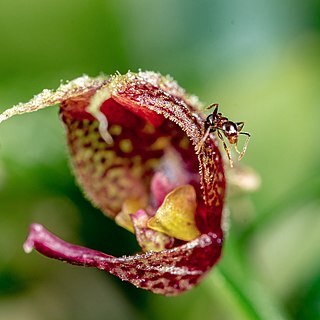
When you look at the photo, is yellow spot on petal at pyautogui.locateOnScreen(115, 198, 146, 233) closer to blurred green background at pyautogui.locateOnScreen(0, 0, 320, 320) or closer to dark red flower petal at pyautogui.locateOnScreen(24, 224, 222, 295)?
dark red flower petal at pyautogui.locateOnScreen(24, 224, 222, 295)

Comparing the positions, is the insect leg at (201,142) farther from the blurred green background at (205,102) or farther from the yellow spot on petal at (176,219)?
the blurred green background at (205,102)

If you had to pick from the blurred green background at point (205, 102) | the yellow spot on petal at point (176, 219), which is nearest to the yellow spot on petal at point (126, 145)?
the yellow spot on petal at point (176, 219)

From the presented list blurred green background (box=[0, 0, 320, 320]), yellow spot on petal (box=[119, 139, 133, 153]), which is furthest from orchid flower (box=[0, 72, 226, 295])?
blurred green background (box=[0, 0, 320, 320])

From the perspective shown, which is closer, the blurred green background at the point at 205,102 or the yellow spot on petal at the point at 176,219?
the yellow spot on petal at the point at 176,219

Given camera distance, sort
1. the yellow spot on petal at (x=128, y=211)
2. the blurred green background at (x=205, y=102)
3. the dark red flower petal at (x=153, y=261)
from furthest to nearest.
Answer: the blurred green background at (x=205, y=102), the yellow spot on petal at (x=128, y=211), the dark red flower petal at (x=153, y=261)

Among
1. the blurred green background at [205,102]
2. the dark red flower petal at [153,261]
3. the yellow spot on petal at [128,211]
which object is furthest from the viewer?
the blurred green background at [205,102]

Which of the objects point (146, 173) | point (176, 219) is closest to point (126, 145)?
point (146, 173)
